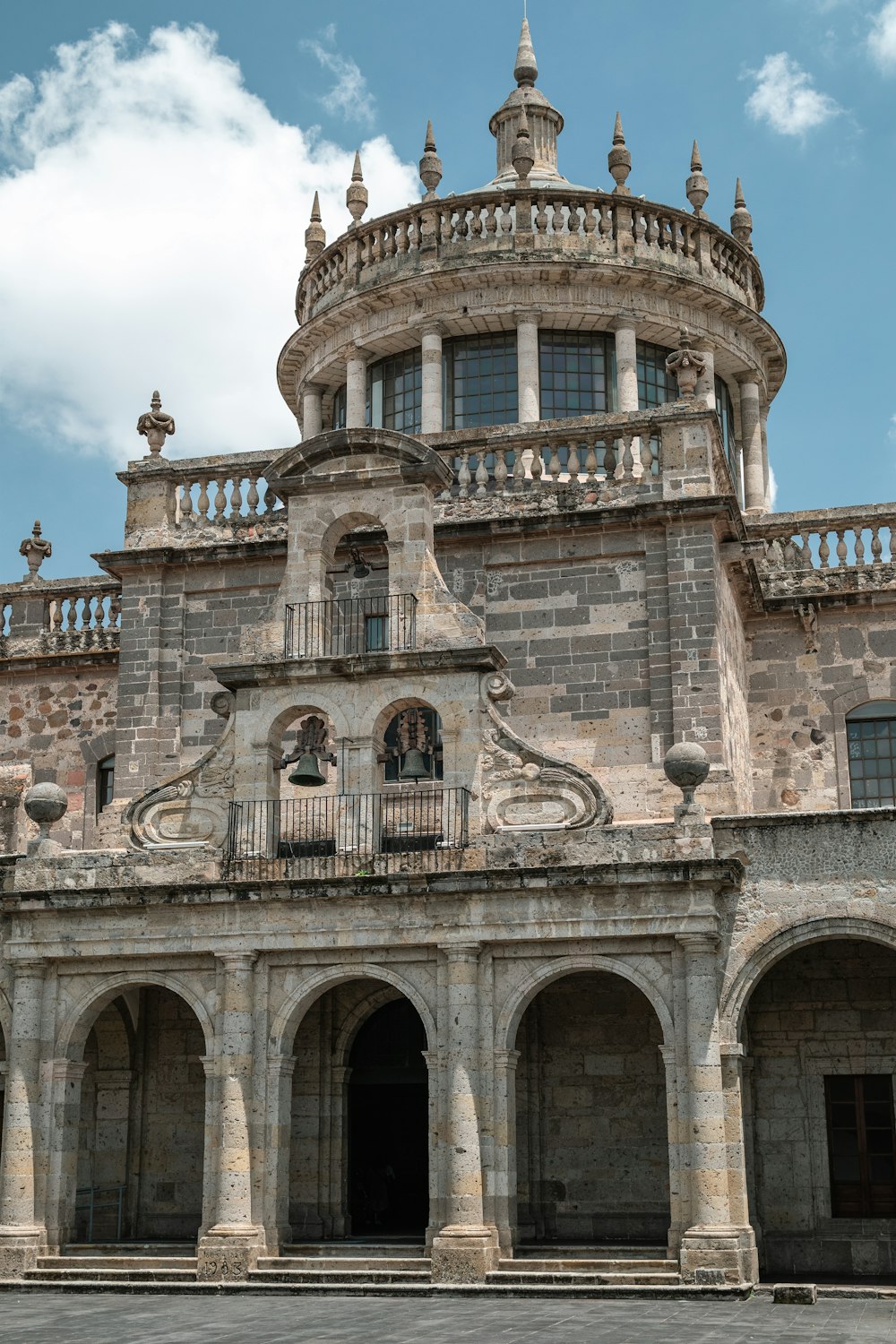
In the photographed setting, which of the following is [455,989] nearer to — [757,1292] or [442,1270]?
[442,1270]

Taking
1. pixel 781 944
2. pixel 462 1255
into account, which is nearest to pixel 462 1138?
pixel 462 1255

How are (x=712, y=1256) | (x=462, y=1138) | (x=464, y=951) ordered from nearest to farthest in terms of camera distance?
(x=712, y=1256) → (x=462, y=1138) → (x=464, y=951)

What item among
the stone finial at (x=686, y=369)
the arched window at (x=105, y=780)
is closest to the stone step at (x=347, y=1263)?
the arched window at (x=105, y=780)

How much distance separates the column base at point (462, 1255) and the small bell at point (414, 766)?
5076 millimetres

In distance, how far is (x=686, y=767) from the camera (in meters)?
20.0

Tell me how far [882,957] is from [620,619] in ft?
18.0

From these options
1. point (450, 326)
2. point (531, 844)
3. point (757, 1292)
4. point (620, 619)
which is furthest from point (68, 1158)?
point (450, 326)

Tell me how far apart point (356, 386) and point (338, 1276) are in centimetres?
1633

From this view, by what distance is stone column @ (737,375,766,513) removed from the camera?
31.3m

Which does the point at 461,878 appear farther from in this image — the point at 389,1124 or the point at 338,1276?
the point at 389,1124

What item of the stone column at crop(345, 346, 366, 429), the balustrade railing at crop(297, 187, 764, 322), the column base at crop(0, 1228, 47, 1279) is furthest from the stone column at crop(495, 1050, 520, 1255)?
the balustrade railing at crop(297, 187, 764, 322)

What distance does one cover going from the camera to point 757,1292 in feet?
62.2

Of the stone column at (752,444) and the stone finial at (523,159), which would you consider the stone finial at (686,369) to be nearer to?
the stone column at (752,444)

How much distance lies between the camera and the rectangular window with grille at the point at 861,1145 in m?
22.0
